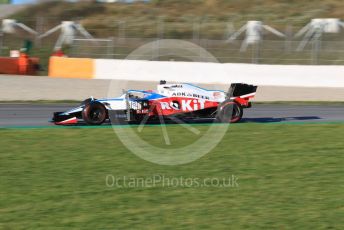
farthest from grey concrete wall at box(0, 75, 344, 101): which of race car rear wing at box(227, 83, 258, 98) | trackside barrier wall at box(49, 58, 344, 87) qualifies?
race car rear wing at box(227, 83, 258, 98)

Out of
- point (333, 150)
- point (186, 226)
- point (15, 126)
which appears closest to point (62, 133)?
point (15, 126)

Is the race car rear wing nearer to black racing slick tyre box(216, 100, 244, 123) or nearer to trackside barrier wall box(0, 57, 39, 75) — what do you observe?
black racing slick tyre box(216, 100, 244, 123)

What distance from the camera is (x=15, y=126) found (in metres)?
12.5

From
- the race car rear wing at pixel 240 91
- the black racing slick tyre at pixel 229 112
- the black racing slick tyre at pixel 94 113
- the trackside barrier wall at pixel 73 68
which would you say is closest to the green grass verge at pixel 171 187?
the black racing slick tyre at pixel 94 113

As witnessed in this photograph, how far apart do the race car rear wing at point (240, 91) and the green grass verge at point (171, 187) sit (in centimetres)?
203

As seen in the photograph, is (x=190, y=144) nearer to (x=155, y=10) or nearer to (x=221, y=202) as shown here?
(x=221, y=202)

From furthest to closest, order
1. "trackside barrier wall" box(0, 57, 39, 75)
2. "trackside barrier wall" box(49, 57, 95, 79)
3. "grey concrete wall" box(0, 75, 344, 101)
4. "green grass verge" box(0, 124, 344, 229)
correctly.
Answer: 1. "trackside barrier wall" box(0, 57, 39, 75)
2. "trackside barrier wall" box(49, 57, 95, 79)
3. "grey concrete wall" box(0, 75, 344, 101)
4. "green grass verge" box(0, 124, 344, 229)

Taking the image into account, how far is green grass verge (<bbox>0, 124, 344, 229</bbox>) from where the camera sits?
619 cm

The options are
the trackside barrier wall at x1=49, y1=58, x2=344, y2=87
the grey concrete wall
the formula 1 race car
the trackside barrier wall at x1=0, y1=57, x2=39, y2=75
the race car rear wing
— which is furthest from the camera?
the trackside barrier wall at x1=0, y1=57, x2=39, y2=75

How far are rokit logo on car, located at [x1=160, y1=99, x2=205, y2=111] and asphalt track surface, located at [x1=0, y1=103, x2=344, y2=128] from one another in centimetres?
166

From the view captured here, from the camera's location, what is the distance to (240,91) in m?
12.8

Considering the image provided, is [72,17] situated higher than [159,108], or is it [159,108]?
[72,17]

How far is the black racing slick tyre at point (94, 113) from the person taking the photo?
471 inches

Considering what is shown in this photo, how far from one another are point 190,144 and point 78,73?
1371 cm
